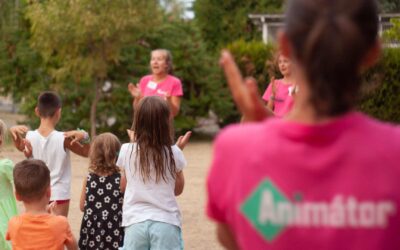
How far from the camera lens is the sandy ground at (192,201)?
9652 millimetres

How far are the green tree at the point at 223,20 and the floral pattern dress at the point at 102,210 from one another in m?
29.0

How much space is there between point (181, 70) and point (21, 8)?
15.2 ft

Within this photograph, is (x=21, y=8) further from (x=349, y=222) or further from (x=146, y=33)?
(x=349, y=222)

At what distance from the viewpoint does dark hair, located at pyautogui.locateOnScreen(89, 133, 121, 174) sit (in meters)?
6.43

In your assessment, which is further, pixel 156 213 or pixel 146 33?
pixel 146 33

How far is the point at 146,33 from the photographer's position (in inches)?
901

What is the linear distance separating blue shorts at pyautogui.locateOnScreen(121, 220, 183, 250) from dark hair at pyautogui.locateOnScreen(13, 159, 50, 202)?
814 mm

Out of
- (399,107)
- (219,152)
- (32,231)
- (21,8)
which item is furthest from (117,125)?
(219,152)

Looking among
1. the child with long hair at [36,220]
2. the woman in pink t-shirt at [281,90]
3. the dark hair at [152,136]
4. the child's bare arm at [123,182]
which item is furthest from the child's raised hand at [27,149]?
the woman in pink t-shirt at [281,90]

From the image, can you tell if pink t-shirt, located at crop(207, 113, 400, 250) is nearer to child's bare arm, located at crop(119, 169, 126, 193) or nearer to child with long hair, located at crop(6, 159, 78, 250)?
child with long hair, located at crop(6, 159, 78, 250)

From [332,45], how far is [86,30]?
1869 cm

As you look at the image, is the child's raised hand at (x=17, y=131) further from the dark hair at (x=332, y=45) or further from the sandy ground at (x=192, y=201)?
the dark hair at (x=332, y=45)

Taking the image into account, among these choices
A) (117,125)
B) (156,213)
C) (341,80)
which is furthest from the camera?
(117,125)

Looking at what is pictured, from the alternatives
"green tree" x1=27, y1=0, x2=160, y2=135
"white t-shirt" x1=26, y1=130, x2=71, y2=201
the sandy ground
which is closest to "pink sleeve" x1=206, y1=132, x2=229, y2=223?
"white t-shirt" x1=26, y1=130, x2=71, y2=201
